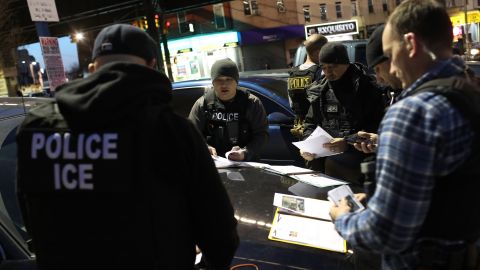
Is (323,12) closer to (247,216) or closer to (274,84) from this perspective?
(274,84)

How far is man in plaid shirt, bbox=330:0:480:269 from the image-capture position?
3.94ft

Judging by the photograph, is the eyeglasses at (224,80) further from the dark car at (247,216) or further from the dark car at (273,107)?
the dark car at (273,107)

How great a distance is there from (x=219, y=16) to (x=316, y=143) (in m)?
30.0

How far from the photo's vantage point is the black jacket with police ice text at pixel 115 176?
129cm

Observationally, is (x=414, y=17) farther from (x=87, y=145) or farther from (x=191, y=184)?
(x=87, y=145)

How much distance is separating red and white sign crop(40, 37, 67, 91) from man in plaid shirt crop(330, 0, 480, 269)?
15.6ft

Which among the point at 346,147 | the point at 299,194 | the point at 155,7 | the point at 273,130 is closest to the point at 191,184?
the point at 299,194

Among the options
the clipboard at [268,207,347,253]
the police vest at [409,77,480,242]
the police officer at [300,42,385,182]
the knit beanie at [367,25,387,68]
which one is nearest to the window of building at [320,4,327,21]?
the police officer at [300,42,385,182]

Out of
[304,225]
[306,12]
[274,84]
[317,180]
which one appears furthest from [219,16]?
[304,225]

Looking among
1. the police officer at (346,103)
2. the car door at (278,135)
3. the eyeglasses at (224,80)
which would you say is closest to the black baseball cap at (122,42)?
the eyeglasses at (224,80)

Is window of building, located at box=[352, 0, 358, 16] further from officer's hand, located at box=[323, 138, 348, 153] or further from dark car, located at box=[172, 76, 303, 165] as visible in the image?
officer's hand, located at box=[323, 138, 348, 153]

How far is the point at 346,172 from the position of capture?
3.42m

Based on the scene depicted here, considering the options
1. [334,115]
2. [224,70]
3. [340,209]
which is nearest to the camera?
[340,209]

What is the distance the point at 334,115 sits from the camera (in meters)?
3.47
